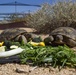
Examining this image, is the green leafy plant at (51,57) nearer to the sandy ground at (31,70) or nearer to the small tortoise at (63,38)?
the sandy ground at (31,70)

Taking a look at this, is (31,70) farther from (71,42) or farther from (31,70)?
(71,42)

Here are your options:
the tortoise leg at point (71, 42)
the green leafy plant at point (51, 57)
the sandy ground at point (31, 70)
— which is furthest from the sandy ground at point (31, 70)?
the tortoise leg at point (71, 42)

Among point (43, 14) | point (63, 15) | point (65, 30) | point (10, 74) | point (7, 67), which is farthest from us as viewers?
point (43, 14)

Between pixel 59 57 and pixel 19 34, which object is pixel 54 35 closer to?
pixel 19 34

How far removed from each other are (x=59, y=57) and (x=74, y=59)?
29 cm

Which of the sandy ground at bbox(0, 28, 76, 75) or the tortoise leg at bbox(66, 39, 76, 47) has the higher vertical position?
the sandy ground at bbox(0, 28, 76, 75)

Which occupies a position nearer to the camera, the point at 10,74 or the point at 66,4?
the point at 10,74

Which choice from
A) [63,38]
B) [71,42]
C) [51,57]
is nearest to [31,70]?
[51,57]

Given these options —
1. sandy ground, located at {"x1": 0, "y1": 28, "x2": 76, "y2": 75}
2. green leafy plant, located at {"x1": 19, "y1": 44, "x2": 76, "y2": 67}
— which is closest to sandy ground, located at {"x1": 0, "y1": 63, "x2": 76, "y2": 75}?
sandy ground, located at {"x1": 0, "y1": 28, "x2": 76, "y2": 75}

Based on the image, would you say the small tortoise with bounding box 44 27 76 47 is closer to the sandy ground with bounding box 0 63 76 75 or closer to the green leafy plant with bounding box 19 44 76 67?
the green leafy plant with bounding box 19 44 76 67

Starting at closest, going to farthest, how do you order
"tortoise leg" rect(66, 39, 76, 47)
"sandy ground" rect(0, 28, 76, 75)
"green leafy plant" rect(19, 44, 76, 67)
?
"sandy ground" rect(0, 28, 76, 75) → "green leafy plant" rect(19, 44, 76, 67) → "tortoise leg" rect(66, 39, 76, 47)

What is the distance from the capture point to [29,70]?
4.63 meters

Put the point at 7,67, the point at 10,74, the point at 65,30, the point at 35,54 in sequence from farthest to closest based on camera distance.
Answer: the point at 65,30 → the point at 35,54 → the point at 7,67 → the point at 10,74

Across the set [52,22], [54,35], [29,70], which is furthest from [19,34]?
[52,22]
